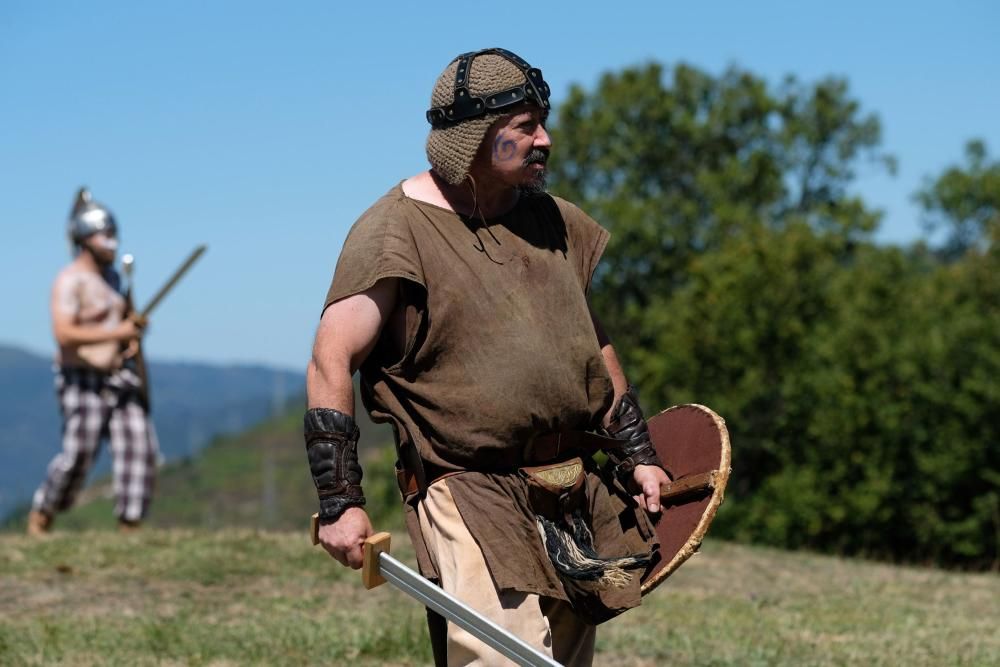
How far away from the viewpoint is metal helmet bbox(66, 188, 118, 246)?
9688 millimetres

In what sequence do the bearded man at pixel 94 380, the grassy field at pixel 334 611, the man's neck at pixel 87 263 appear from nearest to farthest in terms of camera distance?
the grassy field at pixel 334 611
the bearded man at pixel 94 380
the man's neck at pixel 87 263

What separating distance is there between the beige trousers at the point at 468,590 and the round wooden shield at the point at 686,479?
0.38 m

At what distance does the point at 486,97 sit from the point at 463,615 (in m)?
1.39

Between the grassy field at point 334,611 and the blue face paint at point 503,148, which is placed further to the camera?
the grassy field at point 334,611

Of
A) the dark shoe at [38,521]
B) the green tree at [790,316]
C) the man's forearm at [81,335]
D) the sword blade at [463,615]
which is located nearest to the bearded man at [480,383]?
the sword blade at [463,615]

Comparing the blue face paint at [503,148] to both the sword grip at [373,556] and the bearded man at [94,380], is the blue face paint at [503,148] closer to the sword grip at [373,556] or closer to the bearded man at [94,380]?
the sword grip at [373,556]

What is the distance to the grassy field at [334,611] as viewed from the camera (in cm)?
627

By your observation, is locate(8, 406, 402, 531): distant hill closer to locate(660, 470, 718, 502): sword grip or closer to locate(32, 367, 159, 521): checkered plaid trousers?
locate(32, 367, 159, 521): checkered plaid trousers

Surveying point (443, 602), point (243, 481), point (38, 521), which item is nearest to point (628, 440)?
point (443, 602)

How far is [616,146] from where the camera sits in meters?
41.0

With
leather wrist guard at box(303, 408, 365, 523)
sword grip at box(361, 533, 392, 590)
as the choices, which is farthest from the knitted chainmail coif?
sword grip at box(361, 533, 392, 590)

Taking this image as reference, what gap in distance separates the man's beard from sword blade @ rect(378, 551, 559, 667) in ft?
3.65

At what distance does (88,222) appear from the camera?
9688 mm

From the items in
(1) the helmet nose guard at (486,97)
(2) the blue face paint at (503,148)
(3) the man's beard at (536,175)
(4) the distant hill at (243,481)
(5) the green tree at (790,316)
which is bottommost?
(4) the distant hill at (243,481)
